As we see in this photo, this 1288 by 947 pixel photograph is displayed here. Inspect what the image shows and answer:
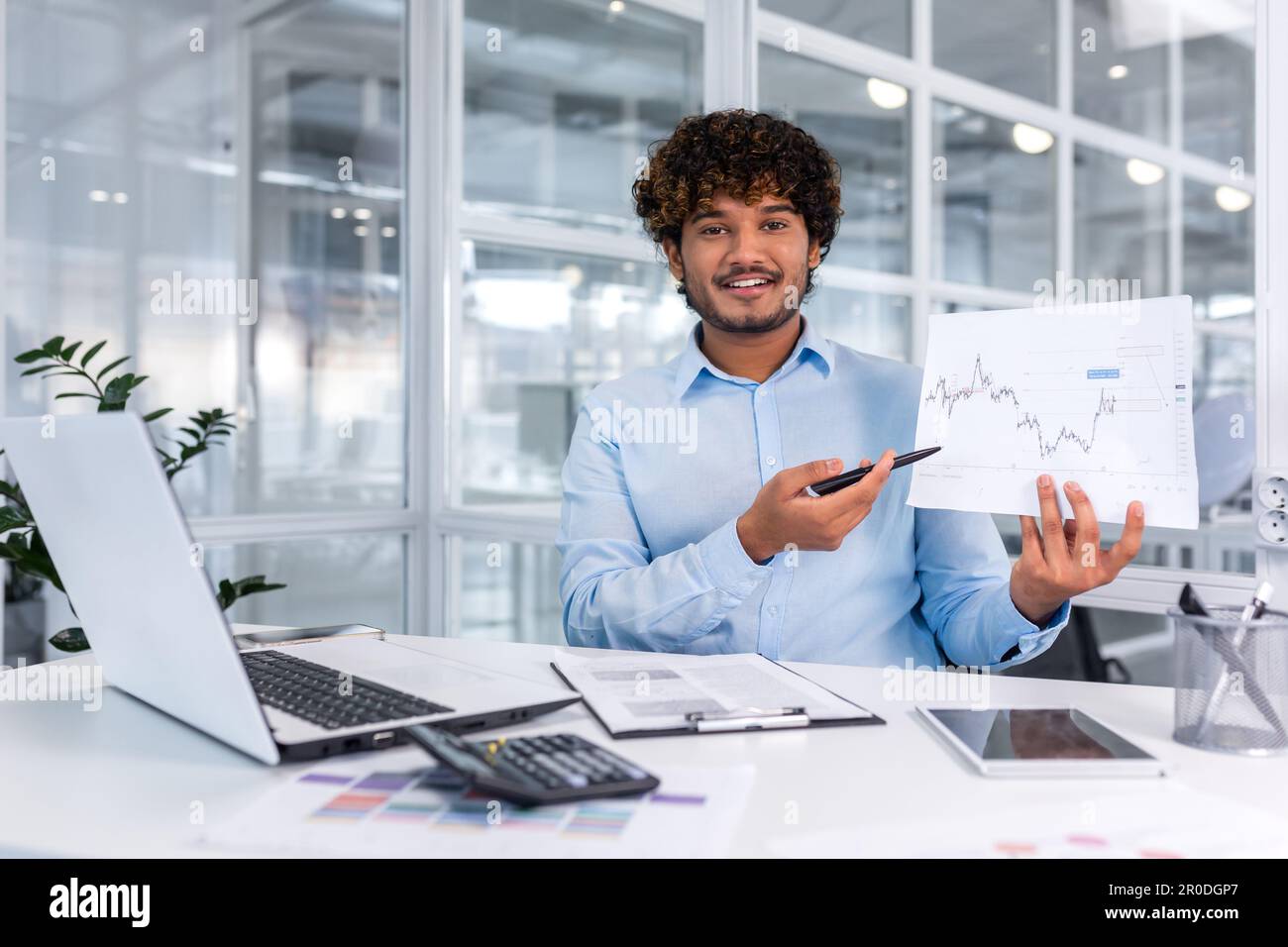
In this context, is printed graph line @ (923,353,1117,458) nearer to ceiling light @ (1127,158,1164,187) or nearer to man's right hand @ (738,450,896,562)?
man's right hand @ (738,450,896,562)

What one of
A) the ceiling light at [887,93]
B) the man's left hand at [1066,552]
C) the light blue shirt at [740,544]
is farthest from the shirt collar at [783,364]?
the ceiling light at [887,93]

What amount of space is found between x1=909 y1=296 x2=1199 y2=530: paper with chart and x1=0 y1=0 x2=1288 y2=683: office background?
133 centimetres

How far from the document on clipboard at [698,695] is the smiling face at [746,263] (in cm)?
64

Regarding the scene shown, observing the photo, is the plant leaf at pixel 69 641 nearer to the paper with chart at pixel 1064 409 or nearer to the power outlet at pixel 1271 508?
the paper with chart at pixel 1064 409

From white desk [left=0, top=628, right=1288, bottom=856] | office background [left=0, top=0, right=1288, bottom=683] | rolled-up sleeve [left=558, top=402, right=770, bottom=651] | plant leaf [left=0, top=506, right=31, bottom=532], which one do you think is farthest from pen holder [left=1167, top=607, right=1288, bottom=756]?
plant leaf [left=0, top=506, right=31, bottom=532]

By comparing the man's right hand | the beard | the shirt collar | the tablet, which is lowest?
the tablet

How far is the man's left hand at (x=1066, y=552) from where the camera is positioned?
1129 millimetres

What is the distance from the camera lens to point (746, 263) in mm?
1679

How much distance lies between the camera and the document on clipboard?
3.22ft

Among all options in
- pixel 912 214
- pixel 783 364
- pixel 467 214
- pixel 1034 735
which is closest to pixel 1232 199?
pixel 912 214

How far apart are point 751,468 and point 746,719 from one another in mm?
729

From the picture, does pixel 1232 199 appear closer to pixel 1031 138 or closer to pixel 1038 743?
pixel 1031 138
